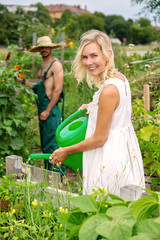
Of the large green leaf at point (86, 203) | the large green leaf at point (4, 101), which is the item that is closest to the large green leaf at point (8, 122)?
the large green leaf at point (4, 101)

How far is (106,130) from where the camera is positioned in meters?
1.77

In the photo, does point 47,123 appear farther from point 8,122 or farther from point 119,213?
point 119,213

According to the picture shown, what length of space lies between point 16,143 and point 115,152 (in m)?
1.81

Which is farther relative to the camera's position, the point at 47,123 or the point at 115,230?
the point at 47,123

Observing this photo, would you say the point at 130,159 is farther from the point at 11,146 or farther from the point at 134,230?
the point at 11,146

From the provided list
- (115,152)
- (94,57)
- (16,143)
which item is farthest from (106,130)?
(16,143)

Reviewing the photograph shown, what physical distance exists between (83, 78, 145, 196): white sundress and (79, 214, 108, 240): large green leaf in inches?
29.1

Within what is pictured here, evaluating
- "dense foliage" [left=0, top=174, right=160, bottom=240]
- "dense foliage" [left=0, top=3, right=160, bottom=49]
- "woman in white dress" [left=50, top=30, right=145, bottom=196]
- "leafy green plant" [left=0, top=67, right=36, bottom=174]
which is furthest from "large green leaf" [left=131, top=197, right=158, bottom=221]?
"dense foliage" [left=0, top=3, right=160, bottom=49]

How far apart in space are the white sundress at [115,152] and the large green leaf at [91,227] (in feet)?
2.43

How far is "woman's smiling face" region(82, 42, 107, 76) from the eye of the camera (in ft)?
6.14

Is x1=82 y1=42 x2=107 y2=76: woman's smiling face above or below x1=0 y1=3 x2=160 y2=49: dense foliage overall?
below

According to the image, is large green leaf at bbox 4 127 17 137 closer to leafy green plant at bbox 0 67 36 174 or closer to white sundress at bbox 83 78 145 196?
leafy green plant at bbox 0 67 36 174

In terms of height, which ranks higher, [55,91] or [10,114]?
[55,91]

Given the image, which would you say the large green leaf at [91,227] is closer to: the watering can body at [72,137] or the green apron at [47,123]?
the watering can body at [72,137]
